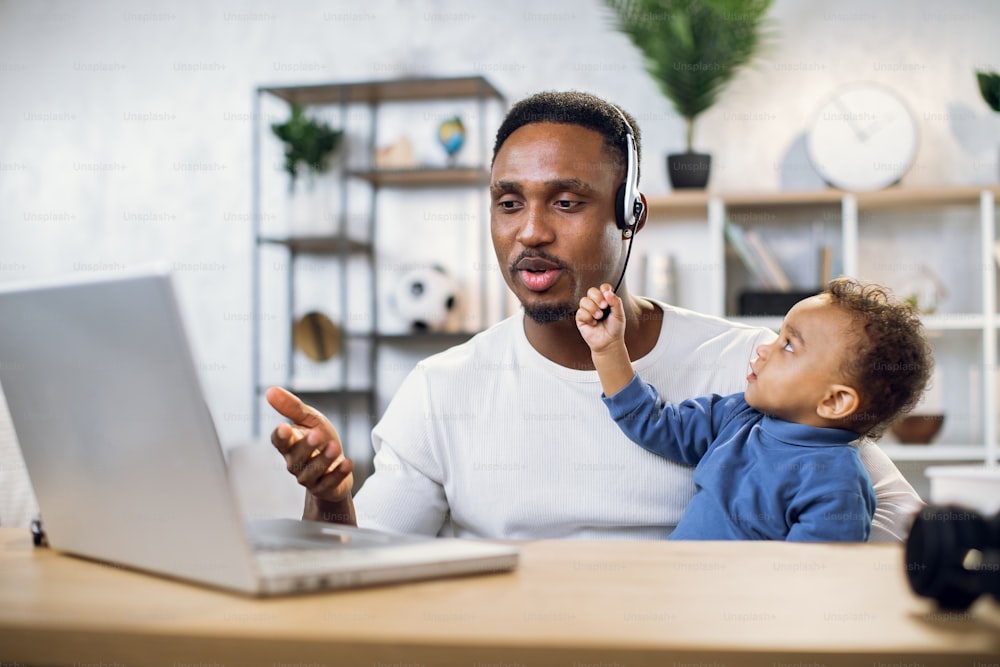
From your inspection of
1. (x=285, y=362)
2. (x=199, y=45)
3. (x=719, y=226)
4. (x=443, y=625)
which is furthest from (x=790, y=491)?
(x=199, y=45)

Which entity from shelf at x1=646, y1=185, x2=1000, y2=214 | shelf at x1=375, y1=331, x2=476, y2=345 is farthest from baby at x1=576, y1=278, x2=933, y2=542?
shelf at x1=375, y1=331, x2=476, y2=345

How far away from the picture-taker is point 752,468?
4.59 ft

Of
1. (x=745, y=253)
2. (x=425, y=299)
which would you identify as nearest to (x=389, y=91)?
(x=425, y=299)

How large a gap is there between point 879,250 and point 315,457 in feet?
10.4

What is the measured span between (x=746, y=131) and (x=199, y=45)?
2.41 m

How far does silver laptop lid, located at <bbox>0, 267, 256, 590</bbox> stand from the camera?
0.69 metres

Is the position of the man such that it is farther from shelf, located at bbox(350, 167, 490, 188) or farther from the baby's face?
shelf, located at bbox(350, 167, 490, 188)

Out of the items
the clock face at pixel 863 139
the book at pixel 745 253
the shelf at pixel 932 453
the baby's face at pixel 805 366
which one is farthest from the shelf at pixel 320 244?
the baby's face at pixel 805 366

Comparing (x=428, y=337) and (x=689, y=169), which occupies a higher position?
(x=689, y=169)

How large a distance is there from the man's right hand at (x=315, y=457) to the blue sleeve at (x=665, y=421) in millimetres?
433

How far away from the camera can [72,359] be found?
794 mm

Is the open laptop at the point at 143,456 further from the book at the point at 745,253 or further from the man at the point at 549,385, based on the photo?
the book at the point at 745,253

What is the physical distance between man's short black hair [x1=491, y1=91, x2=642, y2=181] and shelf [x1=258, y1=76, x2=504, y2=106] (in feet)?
7.14

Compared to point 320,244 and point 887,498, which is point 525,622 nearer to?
point 887,498
